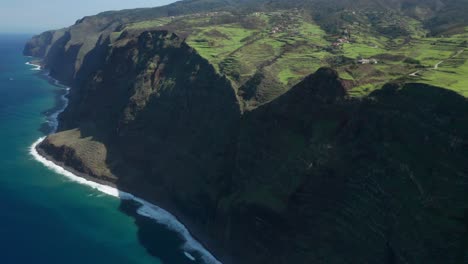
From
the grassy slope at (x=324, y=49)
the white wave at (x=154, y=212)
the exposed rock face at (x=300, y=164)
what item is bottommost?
the white wave at (x=154, y=212)

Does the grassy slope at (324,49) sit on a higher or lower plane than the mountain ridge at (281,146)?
higher

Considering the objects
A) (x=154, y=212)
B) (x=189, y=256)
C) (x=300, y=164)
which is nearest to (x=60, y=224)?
(x=154, y=212)

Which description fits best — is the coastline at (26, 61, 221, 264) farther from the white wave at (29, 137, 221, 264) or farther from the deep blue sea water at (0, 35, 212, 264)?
the deep blue sea water at (0, 35, 212, 264)

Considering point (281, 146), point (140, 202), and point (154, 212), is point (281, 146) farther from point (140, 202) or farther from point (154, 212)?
point (140, 202)

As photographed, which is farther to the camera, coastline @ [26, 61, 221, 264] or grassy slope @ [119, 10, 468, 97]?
coastline @ [26, 61, 221, 264]

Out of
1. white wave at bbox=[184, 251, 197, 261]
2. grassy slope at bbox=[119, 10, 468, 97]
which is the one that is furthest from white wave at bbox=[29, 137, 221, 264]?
grassy slope at bbox=[119, 10, 468, 97]

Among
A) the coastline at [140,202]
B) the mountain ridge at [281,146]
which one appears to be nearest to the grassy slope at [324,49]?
the mountain ridge at [281,146]

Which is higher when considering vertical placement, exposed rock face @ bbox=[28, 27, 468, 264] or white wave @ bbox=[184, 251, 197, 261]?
exposed rock face @ bbox=[28, 27, 468, 264]

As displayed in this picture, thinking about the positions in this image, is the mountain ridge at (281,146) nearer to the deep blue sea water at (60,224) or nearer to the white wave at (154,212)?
the white wave at (154,212)
